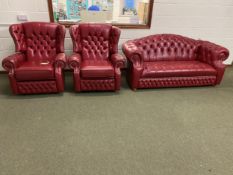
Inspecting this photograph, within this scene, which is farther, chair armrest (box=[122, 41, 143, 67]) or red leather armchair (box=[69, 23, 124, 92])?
chair armrest (box=[122, 41, 143, 67])

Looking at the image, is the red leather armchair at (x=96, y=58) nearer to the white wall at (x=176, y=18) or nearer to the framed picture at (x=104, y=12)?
the framed picture at (x=104, y=12)

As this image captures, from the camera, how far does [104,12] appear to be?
3.46 metres

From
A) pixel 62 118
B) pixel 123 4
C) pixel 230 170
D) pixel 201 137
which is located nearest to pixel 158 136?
pixel 201 137

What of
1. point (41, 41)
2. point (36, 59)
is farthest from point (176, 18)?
point (36, 59)

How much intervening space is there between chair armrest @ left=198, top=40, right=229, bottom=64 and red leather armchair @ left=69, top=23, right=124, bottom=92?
170cm

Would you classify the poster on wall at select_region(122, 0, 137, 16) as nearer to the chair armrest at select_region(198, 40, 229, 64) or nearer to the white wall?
the white wall

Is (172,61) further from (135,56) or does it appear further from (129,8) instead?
(129,8)

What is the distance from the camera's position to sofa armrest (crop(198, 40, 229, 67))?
10.5 ft

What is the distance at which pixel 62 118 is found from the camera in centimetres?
236

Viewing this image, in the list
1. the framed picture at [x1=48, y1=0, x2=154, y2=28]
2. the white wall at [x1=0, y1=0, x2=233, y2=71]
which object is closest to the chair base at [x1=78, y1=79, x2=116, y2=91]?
the white wall at [x1=0, y1=0, x2=233, y2=71]

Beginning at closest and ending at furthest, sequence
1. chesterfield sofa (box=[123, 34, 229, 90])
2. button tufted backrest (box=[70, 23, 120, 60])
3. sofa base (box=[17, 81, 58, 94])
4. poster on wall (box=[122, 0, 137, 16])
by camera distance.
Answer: sofa base (box=[17, 81, 58, 94])
chesterfield sofa (box=[123, 34, 229, 90])
button tufted backrest (box=[70, 23, 120, 60])
poster on wall (box=[122, 0, 137, 16])

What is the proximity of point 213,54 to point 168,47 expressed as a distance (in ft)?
2.67

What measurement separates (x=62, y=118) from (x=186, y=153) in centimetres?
154

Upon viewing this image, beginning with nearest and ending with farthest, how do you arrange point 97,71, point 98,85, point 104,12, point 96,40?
point 97,71 → point 98,85 → point 96,40 → point 104,12
